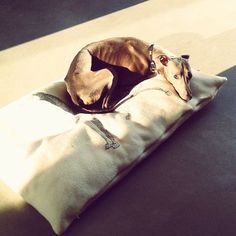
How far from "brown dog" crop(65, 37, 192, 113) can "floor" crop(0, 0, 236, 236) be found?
0.65 feet

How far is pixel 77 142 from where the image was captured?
1306 millimetres

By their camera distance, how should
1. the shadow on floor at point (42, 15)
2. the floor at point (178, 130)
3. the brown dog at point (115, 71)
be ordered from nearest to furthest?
1. the floor at point (178, 130)
2. the brown dog at point (115, 71)
3. the shadow on floor at point (42, 15)

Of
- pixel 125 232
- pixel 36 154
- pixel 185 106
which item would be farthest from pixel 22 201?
pixel 185 106

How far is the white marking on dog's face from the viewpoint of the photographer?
1471mm

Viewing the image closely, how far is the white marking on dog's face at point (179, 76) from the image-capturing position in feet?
4.83

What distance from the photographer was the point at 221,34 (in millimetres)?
2086

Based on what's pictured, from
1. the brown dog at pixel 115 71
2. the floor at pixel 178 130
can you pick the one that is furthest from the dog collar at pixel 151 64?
the floor at pixel 178 130

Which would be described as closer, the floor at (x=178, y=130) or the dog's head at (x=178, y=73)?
the floor at (x=178, y=130)

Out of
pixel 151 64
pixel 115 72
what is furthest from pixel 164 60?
pixel 115 72

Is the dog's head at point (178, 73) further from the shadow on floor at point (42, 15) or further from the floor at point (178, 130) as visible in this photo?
the shadow on floor at point (42, 15)

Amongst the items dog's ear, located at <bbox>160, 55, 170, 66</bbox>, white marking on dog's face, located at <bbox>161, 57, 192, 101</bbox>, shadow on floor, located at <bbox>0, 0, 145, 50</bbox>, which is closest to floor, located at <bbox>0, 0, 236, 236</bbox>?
shadow on floor, located at <bbox>0, 0, 145, 50</bbox>

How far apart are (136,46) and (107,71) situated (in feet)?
0.52

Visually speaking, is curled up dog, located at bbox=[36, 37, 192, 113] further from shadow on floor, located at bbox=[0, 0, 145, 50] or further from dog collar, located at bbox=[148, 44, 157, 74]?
shadow on floor, located at bbox=[0, 0, 145, 50]

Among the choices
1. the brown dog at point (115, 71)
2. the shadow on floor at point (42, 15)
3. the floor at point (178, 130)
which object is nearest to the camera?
the floor at point (178, 130)
